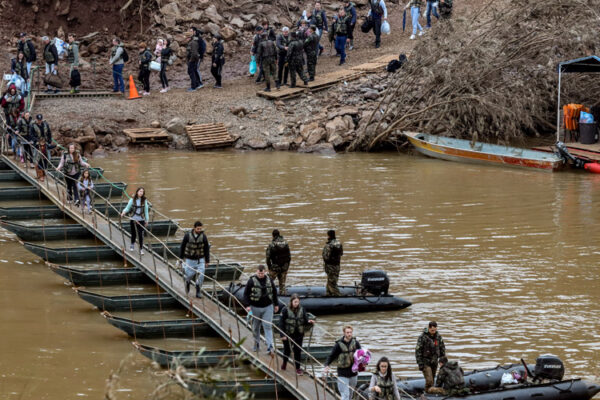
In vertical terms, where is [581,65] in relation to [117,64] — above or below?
below

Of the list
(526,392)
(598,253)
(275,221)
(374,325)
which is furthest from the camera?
(275,221)

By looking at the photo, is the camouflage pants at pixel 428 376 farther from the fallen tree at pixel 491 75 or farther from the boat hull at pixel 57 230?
the fallen tree at pixel 491 75

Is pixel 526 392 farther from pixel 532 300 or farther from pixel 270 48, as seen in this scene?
pixel 270 48

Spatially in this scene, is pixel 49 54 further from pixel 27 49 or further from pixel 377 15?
pixel 377 15

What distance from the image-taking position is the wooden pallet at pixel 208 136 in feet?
119

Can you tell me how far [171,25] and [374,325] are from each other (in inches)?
982

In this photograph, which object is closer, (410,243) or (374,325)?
(374,325)

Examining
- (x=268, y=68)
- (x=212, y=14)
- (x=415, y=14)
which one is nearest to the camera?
(x=268, y=68)

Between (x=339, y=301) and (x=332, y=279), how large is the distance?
1.49 ft

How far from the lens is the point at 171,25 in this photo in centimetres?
4125

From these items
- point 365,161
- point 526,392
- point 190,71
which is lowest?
point 526,392

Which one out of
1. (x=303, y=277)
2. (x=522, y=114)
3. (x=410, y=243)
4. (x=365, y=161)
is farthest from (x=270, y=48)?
(x=303, y=277)

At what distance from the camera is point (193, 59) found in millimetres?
37125

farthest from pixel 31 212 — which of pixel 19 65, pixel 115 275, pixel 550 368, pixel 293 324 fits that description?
pixel 550 368
